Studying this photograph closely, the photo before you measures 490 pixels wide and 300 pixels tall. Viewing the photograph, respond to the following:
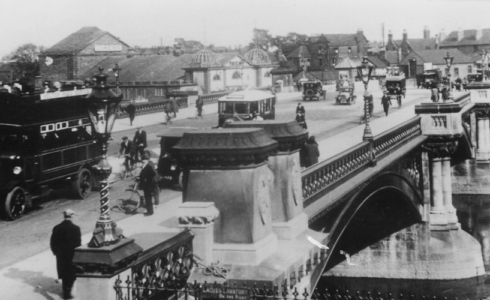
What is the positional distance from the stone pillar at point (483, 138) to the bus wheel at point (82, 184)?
35241 millimetres

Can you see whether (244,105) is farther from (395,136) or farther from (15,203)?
(15,203)

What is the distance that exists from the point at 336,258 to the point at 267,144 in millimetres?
22248

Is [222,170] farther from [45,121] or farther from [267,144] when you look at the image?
[45,121]

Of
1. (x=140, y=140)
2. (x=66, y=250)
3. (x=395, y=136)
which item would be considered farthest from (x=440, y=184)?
(x=66, y=250)

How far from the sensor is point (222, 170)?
1103 cm

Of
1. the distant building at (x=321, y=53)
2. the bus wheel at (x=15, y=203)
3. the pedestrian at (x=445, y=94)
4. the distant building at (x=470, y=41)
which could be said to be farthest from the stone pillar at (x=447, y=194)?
the distant building at (x=470, y=41)

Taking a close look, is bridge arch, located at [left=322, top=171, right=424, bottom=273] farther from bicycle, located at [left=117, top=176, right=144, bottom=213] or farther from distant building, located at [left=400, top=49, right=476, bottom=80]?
distant building, located at [left=400, top=49, right=476, bottom=80]

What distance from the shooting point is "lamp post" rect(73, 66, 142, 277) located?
336 inches

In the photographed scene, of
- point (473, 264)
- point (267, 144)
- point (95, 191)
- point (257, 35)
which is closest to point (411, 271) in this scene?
point (473, 264)

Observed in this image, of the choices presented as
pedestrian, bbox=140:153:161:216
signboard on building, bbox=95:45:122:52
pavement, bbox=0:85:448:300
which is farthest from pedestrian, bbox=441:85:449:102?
signboard on building, bbox=95:45:122:52

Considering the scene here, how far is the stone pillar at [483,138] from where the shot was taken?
5094 centimetres

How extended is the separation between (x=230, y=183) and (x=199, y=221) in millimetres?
760

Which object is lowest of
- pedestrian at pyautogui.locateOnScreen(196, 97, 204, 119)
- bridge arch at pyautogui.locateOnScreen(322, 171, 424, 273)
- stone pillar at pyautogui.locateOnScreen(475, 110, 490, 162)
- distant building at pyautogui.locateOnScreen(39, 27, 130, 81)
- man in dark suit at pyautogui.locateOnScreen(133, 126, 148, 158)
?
bridge arch at pyautogui.locateOnScreen(322, 171, 424, 273)

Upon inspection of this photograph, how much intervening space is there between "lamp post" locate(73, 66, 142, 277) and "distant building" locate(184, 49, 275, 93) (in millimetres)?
57122
